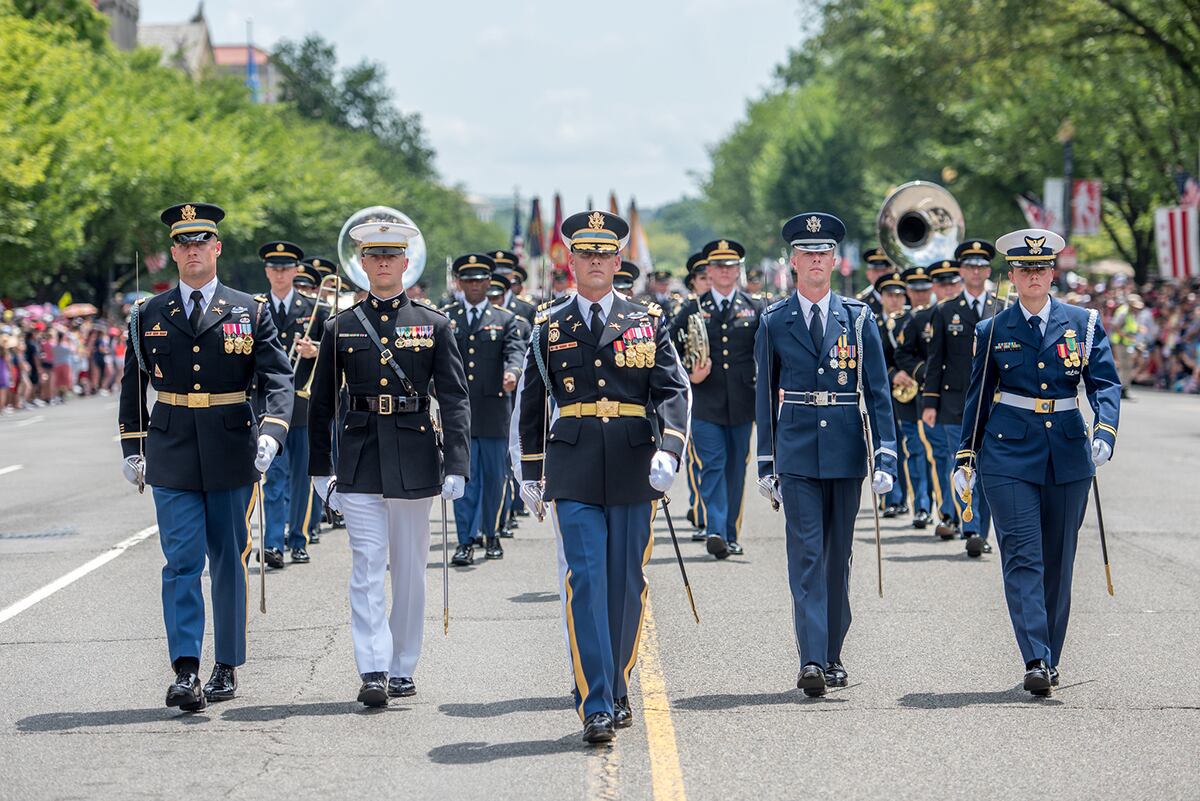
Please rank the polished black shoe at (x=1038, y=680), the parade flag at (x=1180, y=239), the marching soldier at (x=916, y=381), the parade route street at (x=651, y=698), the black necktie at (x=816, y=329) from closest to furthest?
the parade route street at (x=651, y=698), the polished black shoe at (x=1038, y=680), the black necktie at (x=816, y=329), the marching soldier at (x=916, y=381), the parade flag at (x=1180, y=239)

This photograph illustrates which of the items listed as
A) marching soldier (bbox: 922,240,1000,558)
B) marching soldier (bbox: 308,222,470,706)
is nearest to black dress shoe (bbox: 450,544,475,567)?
marching soldier (bbox: 922,240,1000,558)

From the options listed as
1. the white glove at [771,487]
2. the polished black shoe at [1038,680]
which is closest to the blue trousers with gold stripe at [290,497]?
the white glove at [771,487]

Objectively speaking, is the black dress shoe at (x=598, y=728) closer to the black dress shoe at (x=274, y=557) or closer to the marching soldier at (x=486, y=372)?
the black dress shoe at (x=274, y=557)

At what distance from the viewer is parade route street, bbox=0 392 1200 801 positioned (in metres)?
6.73

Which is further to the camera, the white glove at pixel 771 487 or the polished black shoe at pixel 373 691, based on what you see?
the white glove at pixel 771 487

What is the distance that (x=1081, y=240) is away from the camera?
66812 mm

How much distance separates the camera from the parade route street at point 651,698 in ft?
22.1

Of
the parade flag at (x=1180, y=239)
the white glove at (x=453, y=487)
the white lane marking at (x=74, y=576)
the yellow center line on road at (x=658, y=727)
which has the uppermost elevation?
the parade flag at (x=1180, y=239)

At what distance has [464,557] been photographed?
12719 millimetres

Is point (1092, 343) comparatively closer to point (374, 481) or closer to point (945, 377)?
point (374, 481)

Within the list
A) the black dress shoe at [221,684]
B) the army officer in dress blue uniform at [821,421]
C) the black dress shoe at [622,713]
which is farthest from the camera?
the army officer in dress blue uniform at [821,421]

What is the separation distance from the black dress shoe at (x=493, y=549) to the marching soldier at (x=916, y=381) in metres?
3.69

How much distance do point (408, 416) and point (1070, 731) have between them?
318cm

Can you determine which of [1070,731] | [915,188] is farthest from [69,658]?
[915,188]
